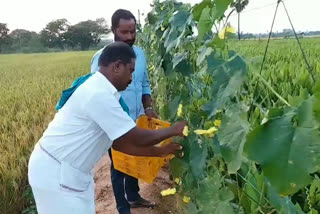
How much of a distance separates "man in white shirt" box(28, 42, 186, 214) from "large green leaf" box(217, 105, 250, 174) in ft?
2.84

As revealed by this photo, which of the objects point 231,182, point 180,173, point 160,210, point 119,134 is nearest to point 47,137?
point 119,134

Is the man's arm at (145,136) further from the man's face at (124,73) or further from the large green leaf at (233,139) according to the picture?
the large green leaf at (233,139)

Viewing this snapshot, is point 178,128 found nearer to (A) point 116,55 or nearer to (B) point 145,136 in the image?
(B) point 145,136

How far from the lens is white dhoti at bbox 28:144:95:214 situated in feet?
6.46

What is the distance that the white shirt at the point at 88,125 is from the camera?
6.03 ft

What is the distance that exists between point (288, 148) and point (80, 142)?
135 centimetres

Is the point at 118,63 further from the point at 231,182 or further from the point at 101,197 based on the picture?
the point at 101,197

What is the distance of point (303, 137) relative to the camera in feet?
2.37

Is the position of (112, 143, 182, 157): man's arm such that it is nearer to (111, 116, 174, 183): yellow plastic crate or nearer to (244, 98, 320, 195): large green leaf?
(111, 116, 174, 183): yellow plastic crate

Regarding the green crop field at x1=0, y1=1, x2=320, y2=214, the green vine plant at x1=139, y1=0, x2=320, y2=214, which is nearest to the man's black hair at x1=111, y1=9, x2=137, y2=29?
the green crop field at x1=0, y1=1, x2=320, y2=214

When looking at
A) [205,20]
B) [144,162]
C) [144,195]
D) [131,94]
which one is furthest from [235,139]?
[144,195]

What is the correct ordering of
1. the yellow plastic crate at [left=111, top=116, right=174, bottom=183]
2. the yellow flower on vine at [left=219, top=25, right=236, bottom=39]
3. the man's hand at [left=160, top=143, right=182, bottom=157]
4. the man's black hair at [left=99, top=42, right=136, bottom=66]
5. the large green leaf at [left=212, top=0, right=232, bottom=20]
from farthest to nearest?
the yellow plastic crate at [left=111, top=116, right=174, bottom=183]
the man's hand at [left=160, top=143, right=182, bottom=157]
the man's black hair at [left=99, top=42, right=136, bottom=66]
the yellow flower on vine at [left=219, top=25, right=236, bottom=39]
the large green leaf at [left=212, top=0, right=232, bottom=20]

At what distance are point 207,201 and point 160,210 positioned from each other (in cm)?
192

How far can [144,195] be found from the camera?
12.3 ft
